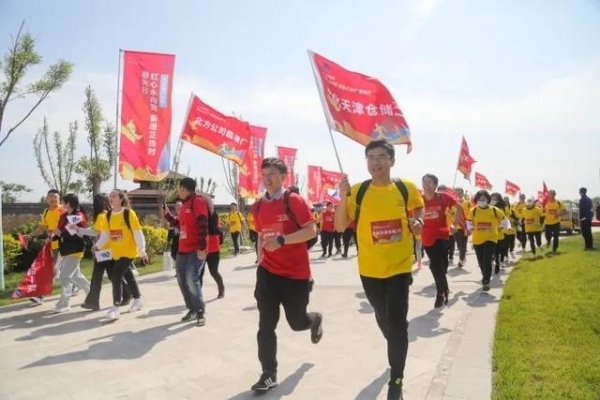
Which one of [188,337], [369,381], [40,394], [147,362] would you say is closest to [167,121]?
[188,337]

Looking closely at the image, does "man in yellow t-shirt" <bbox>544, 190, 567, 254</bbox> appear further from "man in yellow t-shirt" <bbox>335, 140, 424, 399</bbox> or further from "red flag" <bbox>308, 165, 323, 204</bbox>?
"man in yellow t-shirt" <bbox>335, 140, 424, 399</bbox>

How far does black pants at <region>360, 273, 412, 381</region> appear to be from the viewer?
3482 millimetres

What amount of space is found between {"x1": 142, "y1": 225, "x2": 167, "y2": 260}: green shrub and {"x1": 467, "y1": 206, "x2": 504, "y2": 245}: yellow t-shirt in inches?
419

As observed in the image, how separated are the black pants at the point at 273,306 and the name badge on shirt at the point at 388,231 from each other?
2.84ft

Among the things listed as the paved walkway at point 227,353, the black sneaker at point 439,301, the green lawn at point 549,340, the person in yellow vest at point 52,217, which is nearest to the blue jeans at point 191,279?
the paved walkway at point 227,353

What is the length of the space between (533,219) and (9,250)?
50.8 feet

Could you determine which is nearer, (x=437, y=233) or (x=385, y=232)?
(x=385, y=232)

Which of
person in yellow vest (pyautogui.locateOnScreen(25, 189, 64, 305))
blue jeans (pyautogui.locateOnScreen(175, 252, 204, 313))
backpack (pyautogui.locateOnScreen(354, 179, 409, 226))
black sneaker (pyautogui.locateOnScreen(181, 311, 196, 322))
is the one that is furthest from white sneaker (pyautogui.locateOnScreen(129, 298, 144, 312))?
backpack (pyautogui.locateOnScreen(354, 179, 409, 226))

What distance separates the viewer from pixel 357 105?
19.6 feet

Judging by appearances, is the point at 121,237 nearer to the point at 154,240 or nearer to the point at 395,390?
the point at 395,390

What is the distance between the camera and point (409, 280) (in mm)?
3688

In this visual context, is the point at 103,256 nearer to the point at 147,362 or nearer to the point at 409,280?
the point at 147,362

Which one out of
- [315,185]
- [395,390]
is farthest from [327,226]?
[395,390]

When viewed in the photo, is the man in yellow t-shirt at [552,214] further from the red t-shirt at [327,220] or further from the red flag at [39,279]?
the red flag at [39,279]
